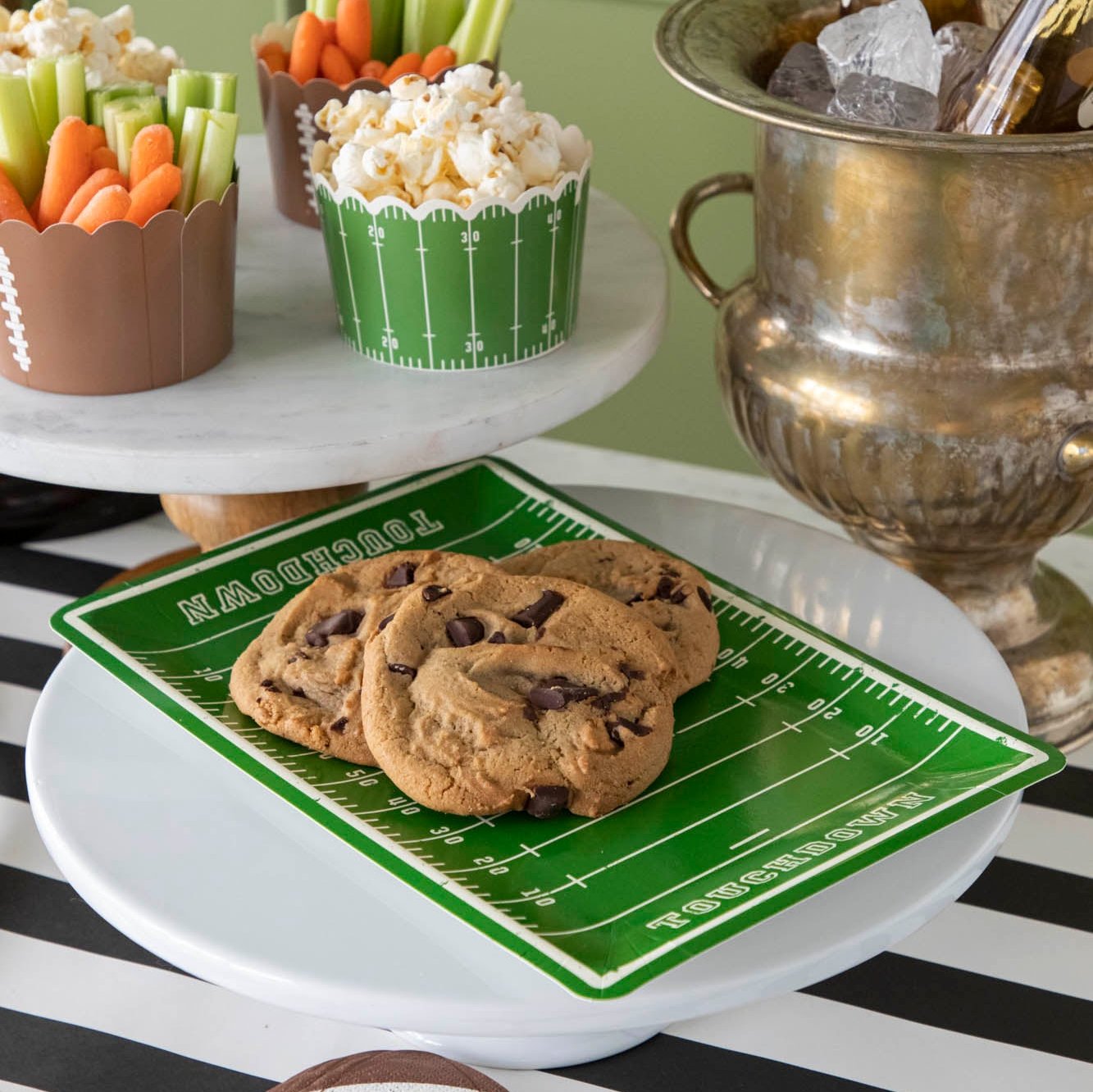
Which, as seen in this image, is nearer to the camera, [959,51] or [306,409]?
[306,409]

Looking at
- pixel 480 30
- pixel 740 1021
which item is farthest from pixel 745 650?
pixel 480 30

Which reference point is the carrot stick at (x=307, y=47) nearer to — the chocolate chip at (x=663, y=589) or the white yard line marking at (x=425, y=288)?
the white yard line marking at (x=425, y=288)

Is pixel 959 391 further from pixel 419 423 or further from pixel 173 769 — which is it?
pixel 173 769

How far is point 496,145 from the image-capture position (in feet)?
2.56

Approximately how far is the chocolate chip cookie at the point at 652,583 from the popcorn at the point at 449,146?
20 cm

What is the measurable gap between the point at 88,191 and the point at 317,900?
1.34 feet

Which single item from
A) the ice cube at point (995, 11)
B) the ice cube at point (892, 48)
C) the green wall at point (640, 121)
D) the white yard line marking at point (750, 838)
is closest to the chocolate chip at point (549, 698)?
the white yard line marking at point (750, 838)

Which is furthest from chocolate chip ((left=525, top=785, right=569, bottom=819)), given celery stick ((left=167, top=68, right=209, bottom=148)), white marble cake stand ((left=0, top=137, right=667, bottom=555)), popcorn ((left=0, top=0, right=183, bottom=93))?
popcorn ((left=0, top=0, right=183, bottom=93))

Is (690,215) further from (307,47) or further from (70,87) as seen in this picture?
(70,87)

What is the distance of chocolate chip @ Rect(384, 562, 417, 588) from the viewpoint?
0.72m

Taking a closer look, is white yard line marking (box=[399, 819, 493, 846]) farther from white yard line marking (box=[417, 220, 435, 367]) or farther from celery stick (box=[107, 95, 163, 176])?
celery stick (box=[107, 95, 163, 176])

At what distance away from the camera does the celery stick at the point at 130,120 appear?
765 mm

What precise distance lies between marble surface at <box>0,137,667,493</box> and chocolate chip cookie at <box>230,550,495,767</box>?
6 cm

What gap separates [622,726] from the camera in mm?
625
